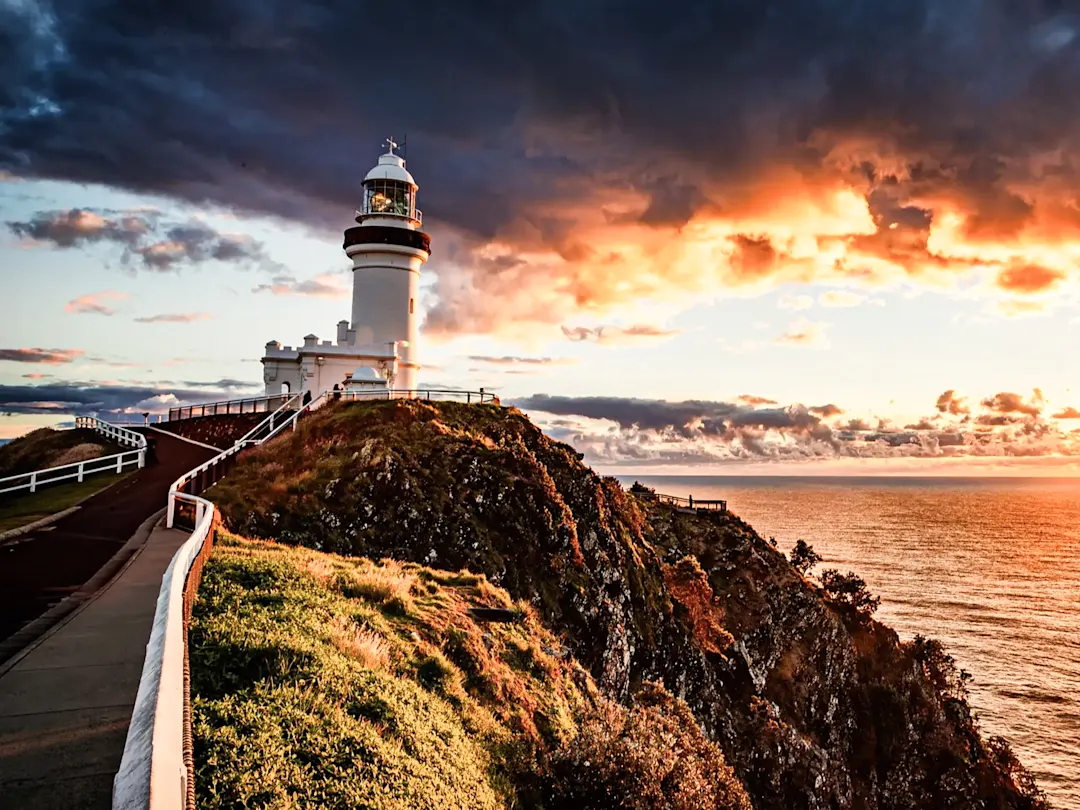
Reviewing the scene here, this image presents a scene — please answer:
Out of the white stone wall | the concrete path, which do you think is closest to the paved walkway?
the concrete path

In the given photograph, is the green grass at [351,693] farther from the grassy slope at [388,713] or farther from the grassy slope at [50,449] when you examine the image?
the grassy slope at [50,449]

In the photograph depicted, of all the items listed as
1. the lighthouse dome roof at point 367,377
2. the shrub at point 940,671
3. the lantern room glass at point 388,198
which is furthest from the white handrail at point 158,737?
the shrub at point 940,671

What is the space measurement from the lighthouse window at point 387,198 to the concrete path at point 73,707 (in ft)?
132

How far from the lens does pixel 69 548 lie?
49.4ft

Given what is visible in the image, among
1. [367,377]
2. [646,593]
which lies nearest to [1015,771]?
[646,593]

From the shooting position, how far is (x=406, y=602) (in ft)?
47.1

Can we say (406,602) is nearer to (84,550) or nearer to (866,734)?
(84,550)

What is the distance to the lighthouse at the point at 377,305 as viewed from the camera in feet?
147

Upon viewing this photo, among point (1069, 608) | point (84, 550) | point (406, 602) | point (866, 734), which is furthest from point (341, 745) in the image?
point (1069, 608)

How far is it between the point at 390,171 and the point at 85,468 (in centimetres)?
2753

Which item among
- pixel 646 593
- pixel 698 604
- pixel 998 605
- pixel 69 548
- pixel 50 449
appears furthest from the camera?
pixel 998 605

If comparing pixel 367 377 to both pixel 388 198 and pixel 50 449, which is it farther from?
pixel 50 449

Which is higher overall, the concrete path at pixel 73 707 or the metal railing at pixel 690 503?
the concrete path at pixel 73 707

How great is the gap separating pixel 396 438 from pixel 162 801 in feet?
91.9
